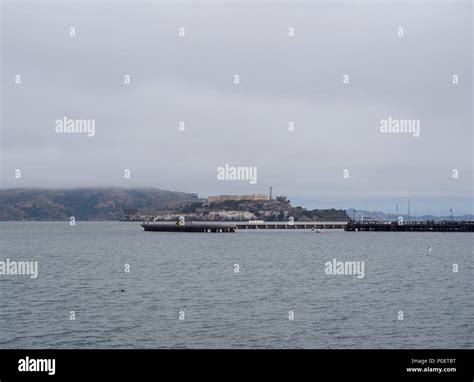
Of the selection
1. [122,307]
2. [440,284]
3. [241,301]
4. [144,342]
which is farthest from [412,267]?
[144,342]

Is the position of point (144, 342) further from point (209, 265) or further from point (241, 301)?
point (209, 265)

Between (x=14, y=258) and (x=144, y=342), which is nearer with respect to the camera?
(x=144, y=342)

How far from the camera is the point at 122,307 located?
39.3 m

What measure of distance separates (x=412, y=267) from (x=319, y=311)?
38.2 metres
